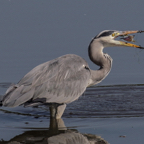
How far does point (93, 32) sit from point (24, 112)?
173 inches

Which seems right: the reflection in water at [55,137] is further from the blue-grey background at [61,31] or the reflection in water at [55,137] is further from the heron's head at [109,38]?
the blue-grey background at [61,31]

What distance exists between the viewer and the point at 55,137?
6914 mm

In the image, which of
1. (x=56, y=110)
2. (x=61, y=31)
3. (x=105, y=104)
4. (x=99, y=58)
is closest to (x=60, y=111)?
(x=56, y=110)

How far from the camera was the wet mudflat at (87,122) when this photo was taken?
22.2ft

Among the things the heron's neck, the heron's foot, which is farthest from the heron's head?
the heron's foot

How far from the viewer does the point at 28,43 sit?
11820 millimetres

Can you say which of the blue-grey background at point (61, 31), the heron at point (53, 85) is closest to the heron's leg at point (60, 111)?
the heron at point (53, 85)

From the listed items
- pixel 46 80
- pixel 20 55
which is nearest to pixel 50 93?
pixel 46 80

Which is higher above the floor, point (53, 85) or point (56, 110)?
A: point (53, 85)

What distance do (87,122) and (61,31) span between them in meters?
5.23

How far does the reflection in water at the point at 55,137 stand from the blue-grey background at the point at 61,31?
2920mm

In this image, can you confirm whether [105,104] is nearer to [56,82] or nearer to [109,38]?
[109,38]

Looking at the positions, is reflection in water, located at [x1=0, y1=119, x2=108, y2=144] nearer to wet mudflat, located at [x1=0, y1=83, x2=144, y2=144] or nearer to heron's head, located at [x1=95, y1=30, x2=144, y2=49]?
wet mudflat, located at [x1=0, y1=83, x2=144, y2=144]

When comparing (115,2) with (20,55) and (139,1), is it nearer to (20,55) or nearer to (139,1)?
(139,1)
